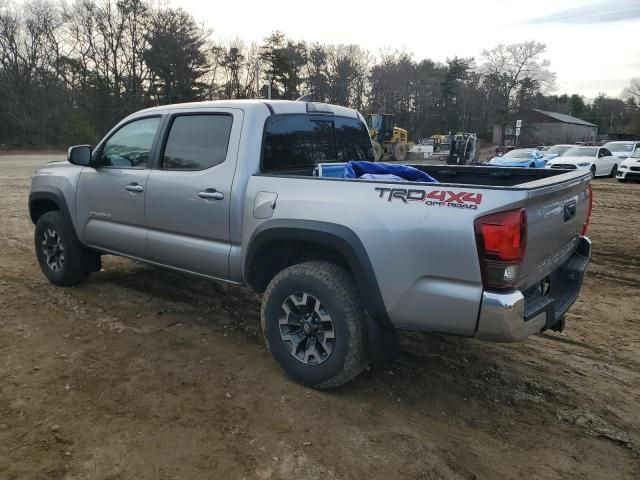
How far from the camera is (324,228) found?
3.25 metres

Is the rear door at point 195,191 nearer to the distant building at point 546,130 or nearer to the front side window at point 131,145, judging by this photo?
the front side window at point 131,145

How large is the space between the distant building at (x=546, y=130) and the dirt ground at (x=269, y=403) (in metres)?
68.8

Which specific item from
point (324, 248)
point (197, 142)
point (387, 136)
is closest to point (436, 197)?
point (324, 248)

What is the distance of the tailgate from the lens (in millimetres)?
2840

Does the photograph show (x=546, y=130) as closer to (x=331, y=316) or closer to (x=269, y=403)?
(x=331, y=316)

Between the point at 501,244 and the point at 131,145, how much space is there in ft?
11.6

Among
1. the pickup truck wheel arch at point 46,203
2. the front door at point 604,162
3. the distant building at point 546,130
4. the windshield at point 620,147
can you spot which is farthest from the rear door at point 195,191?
the distant building at point 546,130

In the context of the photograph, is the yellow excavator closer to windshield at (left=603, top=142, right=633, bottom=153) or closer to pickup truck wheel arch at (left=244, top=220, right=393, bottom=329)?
windshield at (left=603, top=142, right=633, bottom=153)

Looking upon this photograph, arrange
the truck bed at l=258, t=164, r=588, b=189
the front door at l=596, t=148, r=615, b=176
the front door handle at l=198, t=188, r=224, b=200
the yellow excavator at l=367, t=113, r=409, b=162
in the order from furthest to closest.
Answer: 1. the yellow excavator at l=367, t=113, r=409, b=162
2. the front door at l=596, t=148, r=615, b=176
3. the truck bed at l=258, t=164, r=588, b=189
4. the front door handle at l=198, t=188, r=224, b=200

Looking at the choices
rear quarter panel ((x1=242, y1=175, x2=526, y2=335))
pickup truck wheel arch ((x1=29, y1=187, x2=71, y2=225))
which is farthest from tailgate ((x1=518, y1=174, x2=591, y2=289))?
pickup truck wheel arch ((x1=29, y1=187, x2=71, y2=225))

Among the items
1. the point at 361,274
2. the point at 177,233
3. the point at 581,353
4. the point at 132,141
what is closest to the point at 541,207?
the point at 361,274

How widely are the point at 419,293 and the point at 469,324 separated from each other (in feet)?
1.04

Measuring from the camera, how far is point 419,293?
2.94m

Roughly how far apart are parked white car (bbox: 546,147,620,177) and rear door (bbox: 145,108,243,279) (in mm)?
21807
